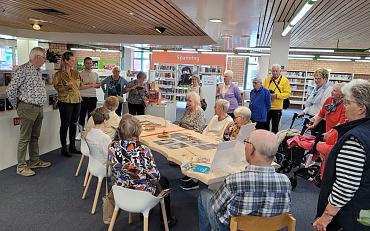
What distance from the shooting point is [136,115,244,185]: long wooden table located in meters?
2.44

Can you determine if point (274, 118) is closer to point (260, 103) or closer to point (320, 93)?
point (260, 103)

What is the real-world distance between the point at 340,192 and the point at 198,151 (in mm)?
1590

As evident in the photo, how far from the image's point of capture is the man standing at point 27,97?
3891mm

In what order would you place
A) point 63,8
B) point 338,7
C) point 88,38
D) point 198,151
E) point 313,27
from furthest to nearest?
point 88,38 → point 313,27 → point 63,8 → point 338,7 → point 198,151

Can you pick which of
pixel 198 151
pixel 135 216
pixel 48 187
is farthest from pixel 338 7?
pixel 48 187

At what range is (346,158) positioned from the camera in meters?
1.70

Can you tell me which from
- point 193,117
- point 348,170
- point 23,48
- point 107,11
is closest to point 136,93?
point 107,11

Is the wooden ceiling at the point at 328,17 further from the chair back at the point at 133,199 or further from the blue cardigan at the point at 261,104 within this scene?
the chair back at the point at 133,199

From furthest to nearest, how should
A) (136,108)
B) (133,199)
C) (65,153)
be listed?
(136,108) → (65,153) → (133,199)

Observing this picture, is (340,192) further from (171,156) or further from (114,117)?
(114,117)

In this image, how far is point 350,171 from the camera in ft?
5.49

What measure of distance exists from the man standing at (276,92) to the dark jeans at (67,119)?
342 centimetres

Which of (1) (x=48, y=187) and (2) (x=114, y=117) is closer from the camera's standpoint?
(1) (x=48, y=187)

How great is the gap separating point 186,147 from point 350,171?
5.99 ft
